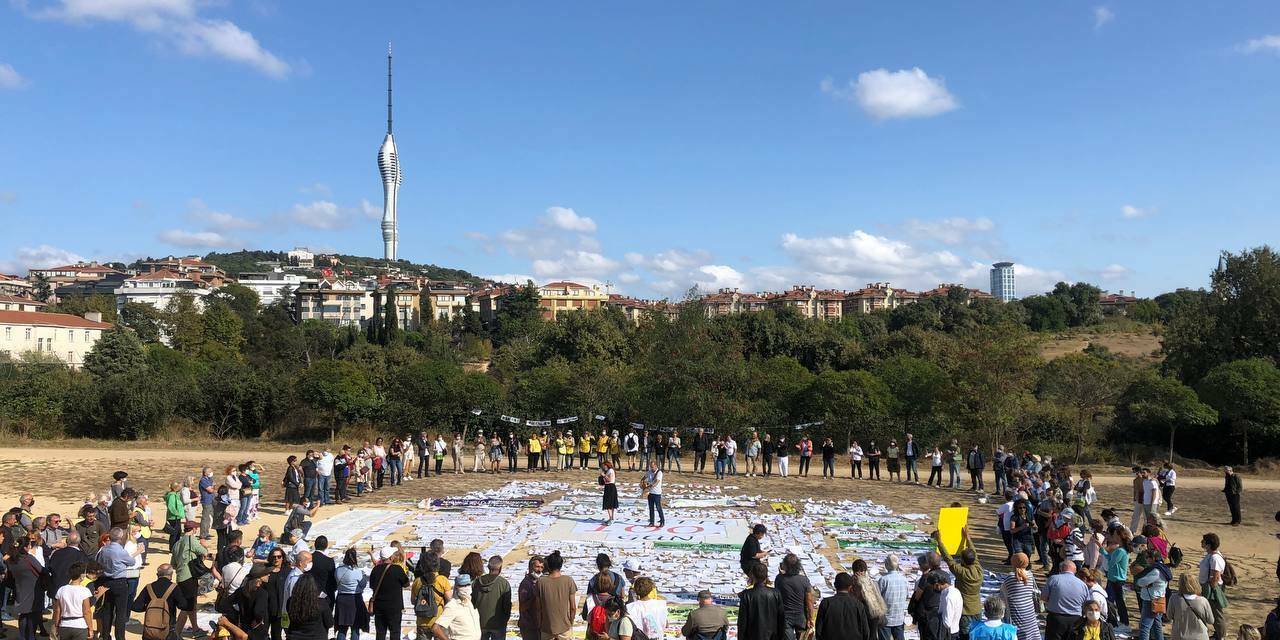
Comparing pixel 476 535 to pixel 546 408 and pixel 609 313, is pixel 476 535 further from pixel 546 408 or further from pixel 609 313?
pixel 609 313

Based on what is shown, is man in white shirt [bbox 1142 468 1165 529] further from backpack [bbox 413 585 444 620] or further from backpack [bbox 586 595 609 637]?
backpack [bbox 413 585 444 620]

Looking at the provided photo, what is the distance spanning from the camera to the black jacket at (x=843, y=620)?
300 inches

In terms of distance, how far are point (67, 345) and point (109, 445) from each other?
5406 cm

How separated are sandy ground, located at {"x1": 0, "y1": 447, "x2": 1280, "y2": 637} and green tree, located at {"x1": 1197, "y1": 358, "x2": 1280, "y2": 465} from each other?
12.3ft

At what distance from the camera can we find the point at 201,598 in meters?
11.8

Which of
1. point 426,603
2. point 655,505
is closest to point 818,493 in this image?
point 655,505

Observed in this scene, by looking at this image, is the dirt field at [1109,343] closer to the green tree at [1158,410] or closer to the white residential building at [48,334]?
the green tree at [1158,410]

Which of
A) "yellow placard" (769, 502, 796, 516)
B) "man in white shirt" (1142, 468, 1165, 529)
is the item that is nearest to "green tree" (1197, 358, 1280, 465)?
"man in white shirt" (1142, 468, 1165, 529)

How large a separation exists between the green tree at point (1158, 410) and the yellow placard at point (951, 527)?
22293 millimetres

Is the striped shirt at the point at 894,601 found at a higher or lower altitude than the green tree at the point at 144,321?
lower

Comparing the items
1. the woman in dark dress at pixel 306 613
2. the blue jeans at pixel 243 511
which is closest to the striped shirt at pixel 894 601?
the woman in dark dress at pixel 306 613

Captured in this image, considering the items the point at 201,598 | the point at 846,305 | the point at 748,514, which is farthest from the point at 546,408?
the point at 846,305

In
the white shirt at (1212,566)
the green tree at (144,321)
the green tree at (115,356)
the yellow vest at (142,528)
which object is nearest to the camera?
the white shirt at (1212,566)

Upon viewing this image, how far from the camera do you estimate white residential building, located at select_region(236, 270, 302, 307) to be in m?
149
